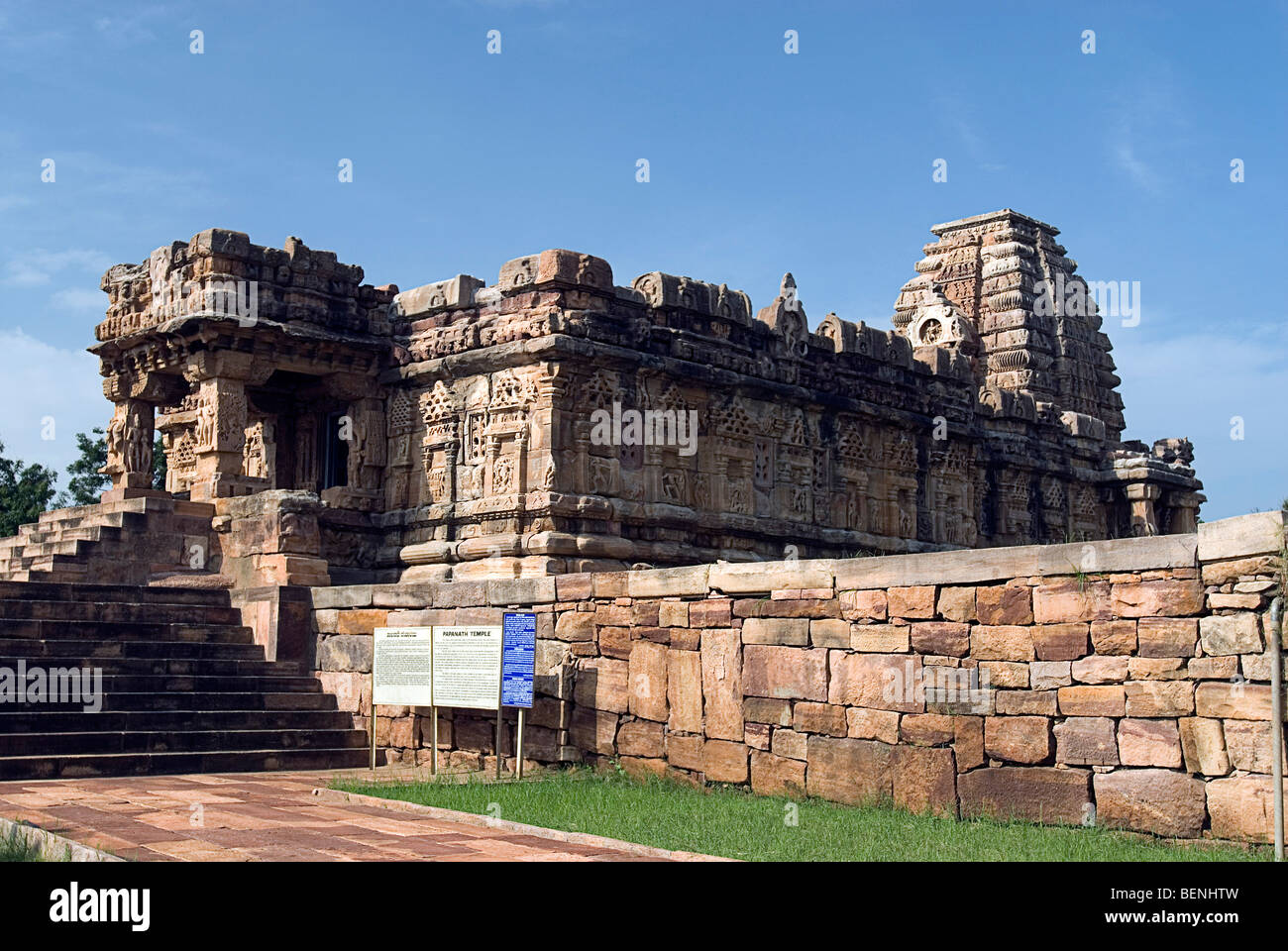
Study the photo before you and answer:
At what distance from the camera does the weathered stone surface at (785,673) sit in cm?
1135

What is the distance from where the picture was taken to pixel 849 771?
11.0m

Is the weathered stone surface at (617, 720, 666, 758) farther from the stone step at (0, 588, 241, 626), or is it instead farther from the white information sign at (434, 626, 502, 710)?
the stone step at (0, 588, 241, 626)

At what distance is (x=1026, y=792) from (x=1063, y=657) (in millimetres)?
914

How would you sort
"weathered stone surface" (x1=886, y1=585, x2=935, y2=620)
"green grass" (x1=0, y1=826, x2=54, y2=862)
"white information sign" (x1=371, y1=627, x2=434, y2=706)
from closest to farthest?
"green grass" (x1=0, y1=826, x2=54, y2=862) < "weathered stone surface" (x1=886, y1=585, x2=935, y2=620) < "white information sign" (x1=371, y1=627, x2=434, y2=706)

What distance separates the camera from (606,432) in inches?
752

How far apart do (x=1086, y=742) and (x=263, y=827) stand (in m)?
5.24

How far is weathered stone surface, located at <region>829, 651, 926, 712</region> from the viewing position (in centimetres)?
1070

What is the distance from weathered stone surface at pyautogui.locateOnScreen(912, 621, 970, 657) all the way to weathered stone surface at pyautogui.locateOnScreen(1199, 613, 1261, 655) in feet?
5.72

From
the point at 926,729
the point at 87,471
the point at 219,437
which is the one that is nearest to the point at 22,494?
the point at 87,471

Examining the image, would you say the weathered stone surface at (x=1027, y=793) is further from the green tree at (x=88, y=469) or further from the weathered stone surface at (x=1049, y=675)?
the green tree at (x=88, y=469)

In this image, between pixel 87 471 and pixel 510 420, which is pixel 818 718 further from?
pixel 87 471

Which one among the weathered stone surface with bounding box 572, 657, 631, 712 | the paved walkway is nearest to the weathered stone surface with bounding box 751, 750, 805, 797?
the weathered stone surface with bounding box 572, 657, 631, 712

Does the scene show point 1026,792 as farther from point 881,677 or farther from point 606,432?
point 606,432
